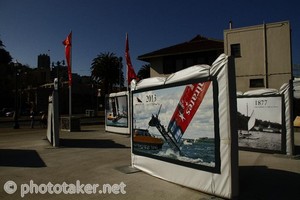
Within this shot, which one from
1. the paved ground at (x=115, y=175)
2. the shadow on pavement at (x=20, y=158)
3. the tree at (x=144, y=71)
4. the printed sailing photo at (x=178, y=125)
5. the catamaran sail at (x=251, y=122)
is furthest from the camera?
the tree at (x=144, y=71)

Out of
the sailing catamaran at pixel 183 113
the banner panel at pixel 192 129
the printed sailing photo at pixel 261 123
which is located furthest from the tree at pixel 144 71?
the sailing catamaran at pixel 183 113

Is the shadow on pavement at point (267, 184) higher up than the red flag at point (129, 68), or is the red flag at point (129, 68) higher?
the red flag at point (129, 68)

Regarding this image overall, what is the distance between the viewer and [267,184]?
734 centimetres

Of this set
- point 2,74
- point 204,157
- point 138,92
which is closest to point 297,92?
point 138,92

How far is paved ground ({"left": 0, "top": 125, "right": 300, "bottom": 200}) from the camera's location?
21.7ft

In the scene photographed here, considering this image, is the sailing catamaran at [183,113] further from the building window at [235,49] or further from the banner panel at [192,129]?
the building window at [235,49]

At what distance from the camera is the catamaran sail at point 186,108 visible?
673cm

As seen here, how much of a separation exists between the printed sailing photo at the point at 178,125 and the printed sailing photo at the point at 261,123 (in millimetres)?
5409

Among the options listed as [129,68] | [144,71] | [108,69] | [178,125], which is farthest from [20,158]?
[144,71]

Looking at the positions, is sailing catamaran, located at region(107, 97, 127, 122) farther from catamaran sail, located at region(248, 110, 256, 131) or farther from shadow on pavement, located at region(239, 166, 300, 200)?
shadow on pavement, located at region(239, 166, 300, 200)

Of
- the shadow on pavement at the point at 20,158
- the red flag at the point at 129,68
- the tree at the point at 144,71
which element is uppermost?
the tree at the point at 144,71

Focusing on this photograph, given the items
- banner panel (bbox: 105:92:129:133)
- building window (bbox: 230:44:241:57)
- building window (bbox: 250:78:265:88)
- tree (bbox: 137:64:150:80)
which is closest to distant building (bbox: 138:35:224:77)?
building window (bbox: 230:44:241:57)

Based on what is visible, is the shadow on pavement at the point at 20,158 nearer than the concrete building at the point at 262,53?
Yes

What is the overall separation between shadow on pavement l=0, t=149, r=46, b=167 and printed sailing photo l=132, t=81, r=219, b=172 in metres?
3.66
